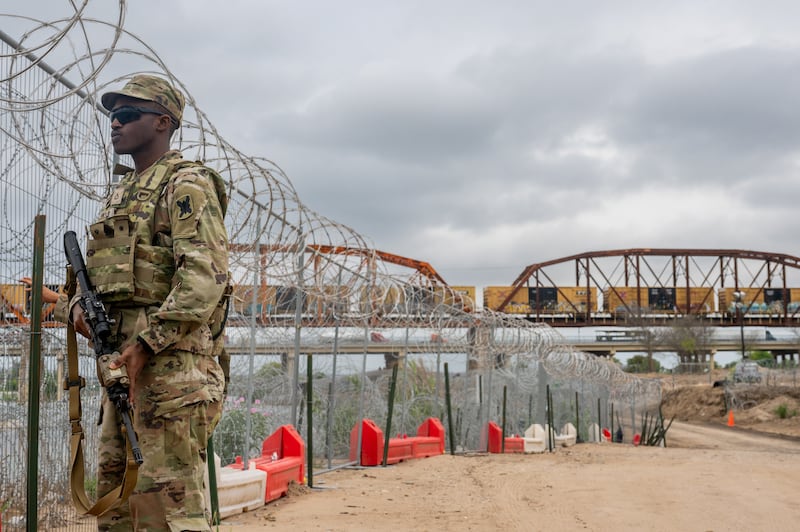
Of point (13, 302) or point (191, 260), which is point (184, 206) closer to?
point (191, 260)

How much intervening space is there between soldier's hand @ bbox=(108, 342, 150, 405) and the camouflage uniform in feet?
0.10

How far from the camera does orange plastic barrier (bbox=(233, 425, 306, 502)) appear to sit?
7.66 m

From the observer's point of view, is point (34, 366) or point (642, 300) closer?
point (34, 366)

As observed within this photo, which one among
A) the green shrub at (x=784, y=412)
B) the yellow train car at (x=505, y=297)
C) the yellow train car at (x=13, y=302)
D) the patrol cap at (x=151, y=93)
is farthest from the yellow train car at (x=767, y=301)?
the patrol cap at (x=151, y=93)

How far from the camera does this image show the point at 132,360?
2.81 meters

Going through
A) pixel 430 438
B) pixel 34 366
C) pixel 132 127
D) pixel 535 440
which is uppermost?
pixel 132 127

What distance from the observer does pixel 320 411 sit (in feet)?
39.5

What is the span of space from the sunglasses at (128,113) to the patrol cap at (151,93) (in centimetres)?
4

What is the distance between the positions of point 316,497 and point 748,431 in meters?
27.7

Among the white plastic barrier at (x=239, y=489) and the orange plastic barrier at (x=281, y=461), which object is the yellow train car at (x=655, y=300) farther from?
the white plastic barrier at (x=239, y=489)

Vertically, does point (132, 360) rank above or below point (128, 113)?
below

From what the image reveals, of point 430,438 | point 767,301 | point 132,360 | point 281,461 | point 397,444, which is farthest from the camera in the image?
point 767,301

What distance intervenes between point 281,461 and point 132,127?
537cm

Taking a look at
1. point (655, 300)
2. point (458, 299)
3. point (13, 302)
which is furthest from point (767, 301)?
point (13, 302)
